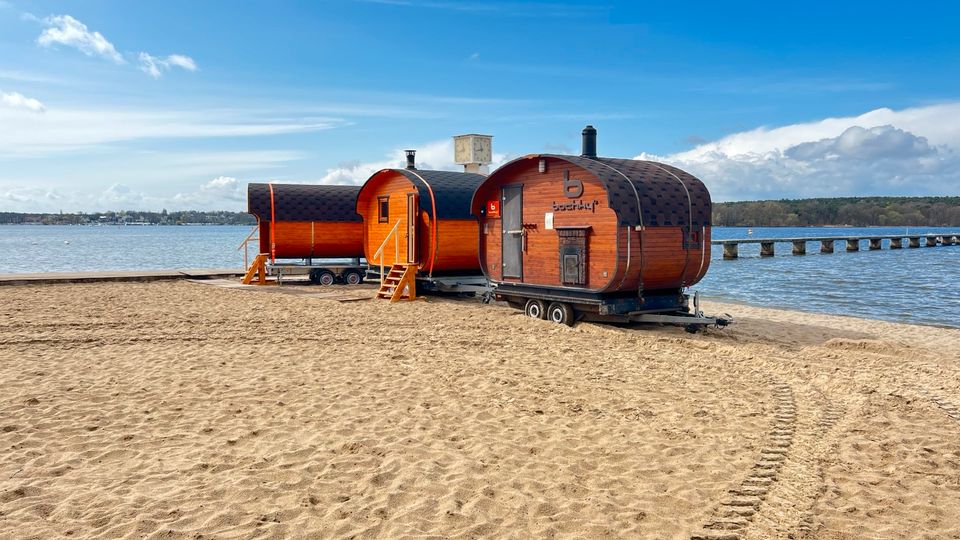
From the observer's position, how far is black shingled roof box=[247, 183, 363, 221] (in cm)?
2289

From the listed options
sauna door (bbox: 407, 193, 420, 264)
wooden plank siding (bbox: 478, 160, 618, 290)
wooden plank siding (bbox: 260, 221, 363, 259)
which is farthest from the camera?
wooden plank siding (bbox: 260, 221, 363, 259)

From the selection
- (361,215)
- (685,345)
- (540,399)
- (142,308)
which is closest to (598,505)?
(540,399)

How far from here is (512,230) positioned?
50.6ft

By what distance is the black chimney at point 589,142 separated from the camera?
1445cm

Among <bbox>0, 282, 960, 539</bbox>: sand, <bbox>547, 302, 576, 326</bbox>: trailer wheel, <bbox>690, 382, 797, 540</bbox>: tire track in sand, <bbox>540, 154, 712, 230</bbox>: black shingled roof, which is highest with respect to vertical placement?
<bbox>540, 154, 712, 230</bbox>: black shingled roof

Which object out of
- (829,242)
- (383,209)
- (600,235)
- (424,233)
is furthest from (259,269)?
(829,242)

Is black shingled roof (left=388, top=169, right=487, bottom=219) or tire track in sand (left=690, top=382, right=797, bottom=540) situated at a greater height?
black shingled roof (left=388, top=169, right=487, bottom=219)

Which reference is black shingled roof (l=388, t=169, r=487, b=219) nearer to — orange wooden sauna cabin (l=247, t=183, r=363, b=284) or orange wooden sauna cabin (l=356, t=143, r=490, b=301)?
orange wooden sauna cabin (l=356, t=143, r=490, b=301)

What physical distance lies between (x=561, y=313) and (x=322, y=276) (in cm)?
1131

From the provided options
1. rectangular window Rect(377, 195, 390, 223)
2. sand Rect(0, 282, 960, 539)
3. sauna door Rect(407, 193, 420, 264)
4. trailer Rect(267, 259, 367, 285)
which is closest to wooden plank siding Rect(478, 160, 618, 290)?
sand Rect(0, 282, 960, 539)

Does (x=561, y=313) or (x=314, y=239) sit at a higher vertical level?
(x=314, y=239)

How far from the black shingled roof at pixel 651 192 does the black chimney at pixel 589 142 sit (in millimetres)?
294

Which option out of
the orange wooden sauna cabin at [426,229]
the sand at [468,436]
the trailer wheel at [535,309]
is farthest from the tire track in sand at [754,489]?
the orange wooden sauna cabin at [426,229]

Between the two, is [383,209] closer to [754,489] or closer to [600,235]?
[600,235]
